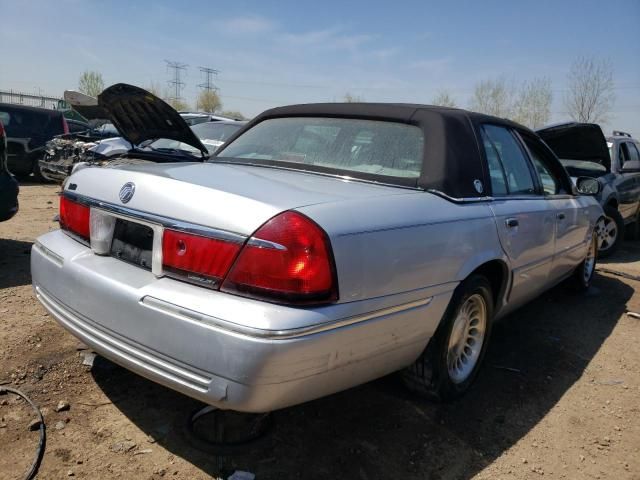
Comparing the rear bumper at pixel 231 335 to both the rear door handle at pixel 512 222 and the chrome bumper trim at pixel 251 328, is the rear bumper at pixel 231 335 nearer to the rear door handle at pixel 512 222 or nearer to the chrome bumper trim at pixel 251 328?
the chrome bumper trim at pixel 251 328

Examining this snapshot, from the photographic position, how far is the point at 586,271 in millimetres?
5270

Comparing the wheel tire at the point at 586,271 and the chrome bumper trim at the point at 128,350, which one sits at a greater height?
the chrome bumper trim at the point at 128,350

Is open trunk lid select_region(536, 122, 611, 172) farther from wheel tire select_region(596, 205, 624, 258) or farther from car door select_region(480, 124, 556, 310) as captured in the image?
car door select_region(480, 124, 556, 310)

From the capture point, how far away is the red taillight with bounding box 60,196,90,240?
261 cm

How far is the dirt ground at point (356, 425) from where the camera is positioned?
7.59 ft

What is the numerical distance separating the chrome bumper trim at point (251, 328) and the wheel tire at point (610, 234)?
6554mm

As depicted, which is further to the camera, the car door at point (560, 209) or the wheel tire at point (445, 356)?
the car door at point (560, 209)

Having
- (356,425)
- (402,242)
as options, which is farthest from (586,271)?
(402,242)

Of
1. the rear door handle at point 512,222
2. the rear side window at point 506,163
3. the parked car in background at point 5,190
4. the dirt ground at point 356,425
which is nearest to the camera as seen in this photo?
the dirt ground at point 356,425

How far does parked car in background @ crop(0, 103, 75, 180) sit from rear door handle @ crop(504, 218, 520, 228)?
36.5ft

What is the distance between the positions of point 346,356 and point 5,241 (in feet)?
16.8

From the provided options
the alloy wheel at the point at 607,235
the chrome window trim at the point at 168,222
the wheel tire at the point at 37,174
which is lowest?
the wheel tire at the point at 37,174

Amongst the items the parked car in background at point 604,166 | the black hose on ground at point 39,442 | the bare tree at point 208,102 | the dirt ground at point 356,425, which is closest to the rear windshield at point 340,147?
the dirt ground at point 356,425

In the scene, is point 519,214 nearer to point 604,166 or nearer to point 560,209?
point 560,209
